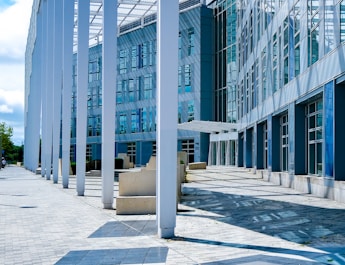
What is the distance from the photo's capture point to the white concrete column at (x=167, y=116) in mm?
8359

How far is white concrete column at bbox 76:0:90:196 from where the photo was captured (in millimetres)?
16641

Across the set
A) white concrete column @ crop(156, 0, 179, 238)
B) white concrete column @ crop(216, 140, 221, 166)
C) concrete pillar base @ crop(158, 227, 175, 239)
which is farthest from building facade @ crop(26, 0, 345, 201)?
concrete pillar base @ crop(158, 227, 175, 239)

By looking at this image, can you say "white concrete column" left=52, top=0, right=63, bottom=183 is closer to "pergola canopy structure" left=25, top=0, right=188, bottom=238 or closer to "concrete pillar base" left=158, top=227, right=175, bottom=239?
"pergola canopy structure" left=25, top=0, right=188, bottom=238

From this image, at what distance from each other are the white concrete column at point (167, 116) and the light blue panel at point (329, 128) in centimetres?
844

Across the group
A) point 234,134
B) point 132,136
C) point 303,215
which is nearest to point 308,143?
point 303,215

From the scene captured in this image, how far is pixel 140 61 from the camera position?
6050 cm

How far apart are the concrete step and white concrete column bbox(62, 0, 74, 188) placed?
989 cm

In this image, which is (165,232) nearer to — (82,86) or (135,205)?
(135,205)

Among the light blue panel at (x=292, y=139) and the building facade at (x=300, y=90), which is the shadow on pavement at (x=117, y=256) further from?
the light blue panel at (x=292, y=139)

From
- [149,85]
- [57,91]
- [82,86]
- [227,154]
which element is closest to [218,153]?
[227,154]

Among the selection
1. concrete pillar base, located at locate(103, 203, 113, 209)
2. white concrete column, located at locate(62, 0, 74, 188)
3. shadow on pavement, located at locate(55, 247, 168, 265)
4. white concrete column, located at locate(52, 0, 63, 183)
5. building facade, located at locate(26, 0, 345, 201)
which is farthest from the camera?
white concrete column, located at locate(52, 0, 63, 183)

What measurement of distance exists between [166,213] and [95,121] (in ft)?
196

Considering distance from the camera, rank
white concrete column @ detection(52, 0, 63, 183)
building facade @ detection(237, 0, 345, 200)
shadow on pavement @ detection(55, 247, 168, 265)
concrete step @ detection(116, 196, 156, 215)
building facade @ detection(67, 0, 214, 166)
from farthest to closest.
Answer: building facade @ detection(67, 0, 214, 166), white concrete column @ detection(52, 0, 63, 183), building facade @ detection(237, 0, 345, 200), concrete step @ detection(116, 196, 156, 215), shadow on pavement @ detection(55, 247, 168, 265)

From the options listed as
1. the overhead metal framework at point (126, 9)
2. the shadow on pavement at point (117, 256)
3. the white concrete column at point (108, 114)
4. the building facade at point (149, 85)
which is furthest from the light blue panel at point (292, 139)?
the building facade at point (149, 85)
